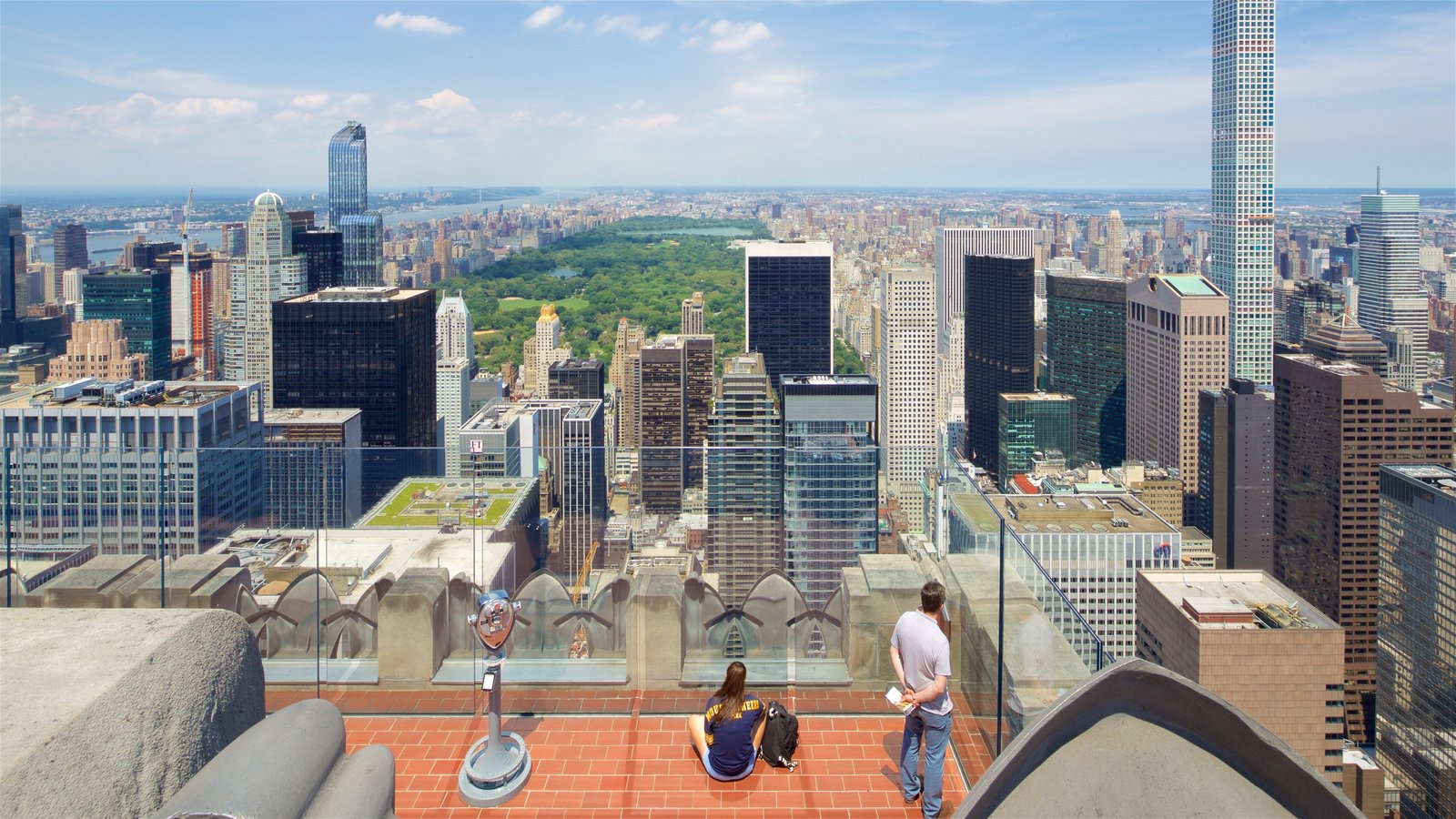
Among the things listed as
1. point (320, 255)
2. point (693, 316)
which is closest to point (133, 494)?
point (693, 316)

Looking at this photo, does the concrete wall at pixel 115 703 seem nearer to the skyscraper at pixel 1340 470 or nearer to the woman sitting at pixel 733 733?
the woman sitting at pixel 733 733

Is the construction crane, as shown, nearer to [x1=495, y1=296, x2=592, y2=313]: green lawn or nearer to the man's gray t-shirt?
the man's gray t-shirt

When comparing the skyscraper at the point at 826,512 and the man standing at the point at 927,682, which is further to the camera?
the skyscraper at the point at 826,512

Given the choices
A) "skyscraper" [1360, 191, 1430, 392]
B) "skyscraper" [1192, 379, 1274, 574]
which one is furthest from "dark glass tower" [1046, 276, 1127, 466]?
"skyscraper" [1360, 191, 1430, 392]

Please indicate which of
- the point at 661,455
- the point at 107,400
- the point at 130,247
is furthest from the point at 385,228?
the point at 661,455

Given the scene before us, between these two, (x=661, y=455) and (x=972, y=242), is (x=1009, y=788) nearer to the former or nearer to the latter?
(x=661, y=455)

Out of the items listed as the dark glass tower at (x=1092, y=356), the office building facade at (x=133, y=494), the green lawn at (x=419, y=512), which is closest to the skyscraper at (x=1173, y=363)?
the dark glass tower at (x=1092, y=356)
